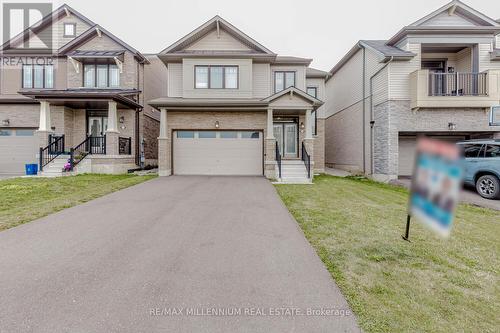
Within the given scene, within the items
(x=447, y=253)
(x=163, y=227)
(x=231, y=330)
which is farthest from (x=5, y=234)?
(x=447, y=253)

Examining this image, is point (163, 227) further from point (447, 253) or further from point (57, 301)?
point (447, 253)

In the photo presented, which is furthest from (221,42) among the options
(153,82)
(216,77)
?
(153,82)

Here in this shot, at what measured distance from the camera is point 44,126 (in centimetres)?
1429

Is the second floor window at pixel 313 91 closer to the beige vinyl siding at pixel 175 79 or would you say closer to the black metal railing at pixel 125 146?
the beige vinyl siding at pixel 175 79

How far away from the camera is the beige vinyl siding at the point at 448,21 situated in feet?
42.9

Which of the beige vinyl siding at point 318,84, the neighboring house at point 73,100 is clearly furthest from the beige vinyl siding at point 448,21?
the neighboring house at point 73,100

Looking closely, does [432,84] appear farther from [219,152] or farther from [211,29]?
[211,29]

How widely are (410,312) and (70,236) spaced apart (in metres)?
5.61

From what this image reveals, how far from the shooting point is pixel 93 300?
2936mm

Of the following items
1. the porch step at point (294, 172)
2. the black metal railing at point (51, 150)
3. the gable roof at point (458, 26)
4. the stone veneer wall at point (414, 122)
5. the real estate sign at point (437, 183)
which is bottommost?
the porch step at point (294, 172)

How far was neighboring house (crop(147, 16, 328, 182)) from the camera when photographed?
45.6ft

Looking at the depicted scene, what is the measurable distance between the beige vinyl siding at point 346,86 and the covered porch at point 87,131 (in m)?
13.3

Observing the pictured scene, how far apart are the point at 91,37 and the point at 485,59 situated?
899 inches

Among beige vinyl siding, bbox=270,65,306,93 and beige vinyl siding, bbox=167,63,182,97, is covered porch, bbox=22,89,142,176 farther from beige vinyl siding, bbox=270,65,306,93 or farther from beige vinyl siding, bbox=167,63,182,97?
beige vinyl siding, bbox=270,65,306,93
